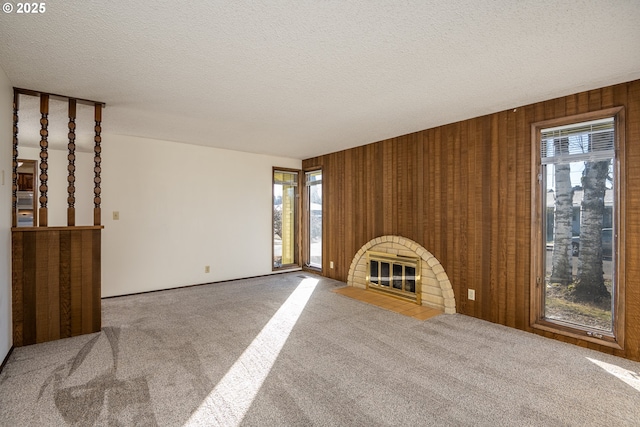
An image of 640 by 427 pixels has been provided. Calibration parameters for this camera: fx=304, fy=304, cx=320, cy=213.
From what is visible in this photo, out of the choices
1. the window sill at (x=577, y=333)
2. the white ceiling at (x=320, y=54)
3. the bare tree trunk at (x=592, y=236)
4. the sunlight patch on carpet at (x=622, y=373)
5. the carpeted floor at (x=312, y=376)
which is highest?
the white ceiling at (x=320, y=54)

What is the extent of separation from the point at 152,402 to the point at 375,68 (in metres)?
2.90

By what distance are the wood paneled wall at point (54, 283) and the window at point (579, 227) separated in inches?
183

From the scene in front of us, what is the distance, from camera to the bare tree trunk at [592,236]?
9.42ft

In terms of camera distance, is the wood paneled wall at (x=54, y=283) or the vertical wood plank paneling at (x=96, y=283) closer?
the wood paneled wall at (x=54, y=283)

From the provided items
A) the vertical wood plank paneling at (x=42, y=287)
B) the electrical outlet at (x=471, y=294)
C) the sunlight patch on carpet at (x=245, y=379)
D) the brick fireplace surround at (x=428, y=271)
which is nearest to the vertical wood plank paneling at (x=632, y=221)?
the electrical outlet at (x=471, y=294)

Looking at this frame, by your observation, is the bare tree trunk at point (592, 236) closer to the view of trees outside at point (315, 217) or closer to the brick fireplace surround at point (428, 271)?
the brick fireplace surround at point (428, 271)

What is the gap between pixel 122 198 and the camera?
4551mm

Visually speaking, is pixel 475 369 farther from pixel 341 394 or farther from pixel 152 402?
pixel 152 402

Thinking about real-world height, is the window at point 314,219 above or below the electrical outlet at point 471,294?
above

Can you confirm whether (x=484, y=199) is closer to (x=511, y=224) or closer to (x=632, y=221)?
(x=511, y=224)

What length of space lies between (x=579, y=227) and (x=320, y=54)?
298cm

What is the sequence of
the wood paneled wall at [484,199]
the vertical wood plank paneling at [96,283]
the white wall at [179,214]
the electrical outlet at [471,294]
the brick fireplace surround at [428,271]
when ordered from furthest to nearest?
the white wall at [179,214] → the brick fireplace surround at [428,271] → the electrical outlet at [471,294] → the vertical wood plank paneling at [96,283] → the wood paneled wall at [484,199]

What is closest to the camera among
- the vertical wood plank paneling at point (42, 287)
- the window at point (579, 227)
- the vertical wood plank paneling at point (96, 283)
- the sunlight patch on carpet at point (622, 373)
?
the sunlight patch on carpet at point (622, 373)

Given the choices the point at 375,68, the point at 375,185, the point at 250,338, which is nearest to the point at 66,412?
the point at 250,338
